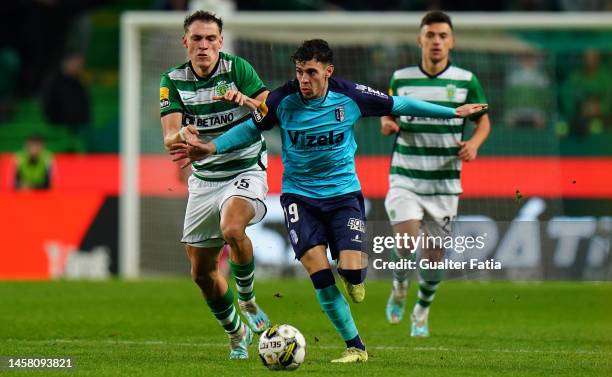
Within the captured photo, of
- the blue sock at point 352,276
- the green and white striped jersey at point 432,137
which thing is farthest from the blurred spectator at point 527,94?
the blue sock at point 352,276

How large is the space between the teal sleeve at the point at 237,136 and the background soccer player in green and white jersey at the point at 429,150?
98.8 inches

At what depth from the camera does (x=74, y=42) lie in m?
24.5

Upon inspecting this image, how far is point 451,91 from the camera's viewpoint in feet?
37.0

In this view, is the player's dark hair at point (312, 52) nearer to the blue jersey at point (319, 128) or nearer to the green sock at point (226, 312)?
the blue jersey at point (319, 128)

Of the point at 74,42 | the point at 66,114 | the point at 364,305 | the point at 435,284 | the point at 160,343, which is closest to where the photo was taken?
the point at 160,343

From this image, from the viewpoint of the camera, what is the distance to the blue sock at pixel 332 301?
8.61 m

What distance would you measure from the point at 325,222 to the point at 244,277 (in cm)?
88

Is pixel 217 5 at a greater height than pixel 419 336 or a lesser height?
greater

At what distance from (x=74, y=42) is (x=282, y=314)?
589 inches

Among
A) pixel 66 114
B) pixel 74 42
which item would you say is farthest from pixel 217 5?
pixel 74 42

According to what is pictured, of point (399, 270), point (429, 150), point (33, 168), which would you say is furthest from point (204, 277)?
point (33, 168)

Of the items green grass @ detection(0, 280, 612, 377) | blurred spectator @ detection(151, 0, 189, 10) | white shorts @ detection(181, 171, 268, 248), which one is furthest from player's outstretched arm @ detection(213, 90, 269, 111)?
blurred spectator @ detection(151, 0, 189, 10)

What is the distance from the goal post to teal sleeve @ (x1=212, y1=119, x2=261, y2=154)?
274 inches

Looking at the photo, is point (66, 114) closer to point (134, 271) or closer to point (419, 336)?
point (134, 271)
